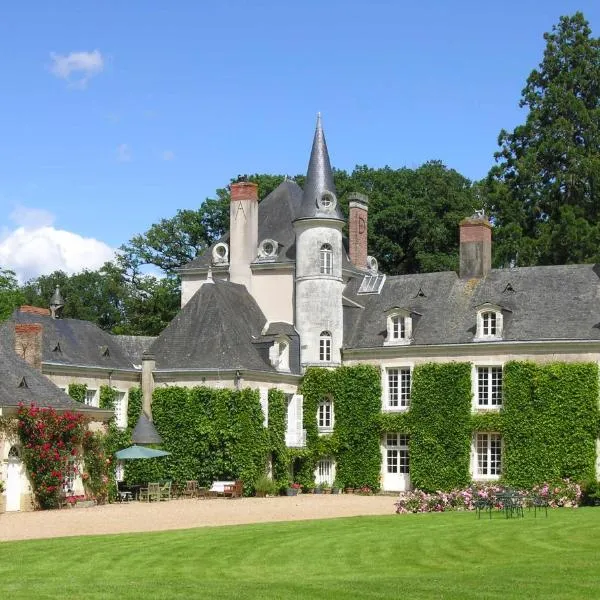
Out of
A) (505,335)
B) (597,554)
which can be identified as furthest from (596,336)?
(597,554)

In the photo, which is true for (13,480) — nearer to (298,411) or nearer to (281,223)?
(298,411)

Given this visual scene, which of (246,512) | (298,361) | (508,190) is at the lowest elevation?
(246,512)

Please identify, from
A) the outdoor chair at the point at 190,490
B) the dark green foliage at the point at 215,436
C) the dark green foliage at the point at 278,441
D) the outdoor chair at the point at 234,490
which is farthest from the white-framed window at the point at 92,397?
the dark green foliage at the point at 278,441

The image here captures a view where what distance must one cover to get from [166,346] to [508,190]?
63.1 ft

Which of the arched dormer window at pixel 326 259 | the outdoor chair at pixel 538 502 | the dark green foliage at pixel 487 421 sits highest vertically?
the arched dormer window at pixel 326 259

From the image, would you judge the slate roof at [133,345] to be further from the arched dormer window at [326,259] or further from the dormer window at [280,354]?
the arched dormer window at [326,259]

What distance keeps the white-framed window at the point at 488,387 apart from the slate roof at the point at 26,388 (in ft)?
44.1

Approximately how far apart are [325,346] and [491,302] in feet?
21.8

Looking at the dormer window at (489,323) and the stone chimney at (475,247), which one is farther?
the stone chimney at (475,247)

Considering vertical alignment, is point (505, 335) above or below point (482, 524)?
above

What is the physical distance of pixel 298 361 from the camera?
1784 inches

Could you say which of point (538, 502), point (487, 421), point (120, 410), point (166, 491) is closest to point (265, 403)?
point (166, 491)

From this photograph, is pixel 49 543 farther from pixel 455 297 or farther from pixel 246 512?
pixel 455 297

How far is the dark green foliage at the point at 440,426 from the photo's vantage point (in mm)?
41938
